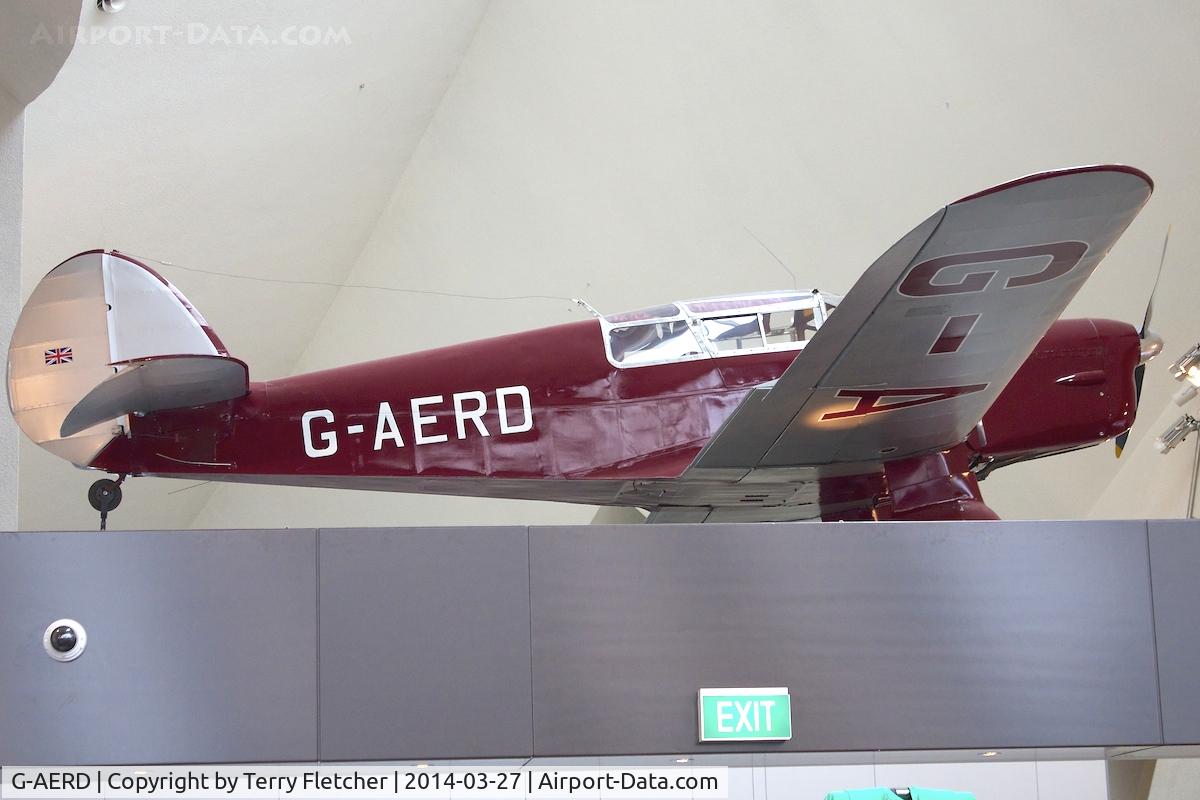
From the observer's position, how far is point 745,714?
123 inches

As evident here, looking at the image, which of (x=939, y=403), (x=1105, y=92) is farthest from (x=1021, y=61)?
(x=939, y=403)

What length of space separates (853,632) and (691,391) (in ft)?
4.67

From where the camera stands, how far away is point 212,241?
5.82 metres

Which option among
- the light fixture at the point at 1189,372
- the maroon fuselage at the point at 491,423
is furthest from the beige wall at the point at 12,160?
the light fixture at the point at 1189,372

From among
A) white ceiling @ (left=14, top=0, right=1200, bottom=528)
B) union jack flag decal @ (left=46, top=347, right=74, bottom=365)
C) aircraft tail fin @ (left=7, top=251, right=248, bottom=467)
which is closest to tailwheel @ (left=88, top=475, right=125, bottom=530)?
aircraft tail fin @ (left=7, top=251, right=248, bottom=467)

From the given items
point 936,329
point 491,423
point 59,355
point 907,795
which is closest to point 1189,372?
point 936,329

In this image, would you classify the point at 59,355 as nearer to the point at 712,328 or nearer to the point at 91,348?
the point at 91,348

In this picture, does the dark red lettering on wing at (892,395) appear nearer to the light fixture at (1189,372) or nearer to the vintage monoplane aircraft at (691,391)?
the vintage monoplane aircraft at (691,391)

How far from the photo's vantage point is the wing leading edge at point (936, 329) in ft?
10.4

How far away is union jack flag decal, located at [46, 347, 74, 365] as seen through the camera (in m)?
3.67

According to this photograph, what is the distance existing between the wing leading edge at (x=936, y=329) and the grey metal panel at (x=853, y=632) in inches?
25.7

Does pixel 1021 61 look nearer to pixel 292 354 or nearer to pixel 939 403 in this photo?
pixel 939 403

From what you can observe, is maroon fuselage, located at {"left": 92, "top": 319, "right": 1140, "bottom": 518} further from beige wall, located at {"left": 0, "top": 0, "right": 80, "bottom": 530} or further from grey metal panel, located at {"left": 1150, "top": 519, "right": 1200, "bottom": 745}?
grey metal panel, located at {"left": 1150, "top": 519, "right": 1200, "bottom": 745}

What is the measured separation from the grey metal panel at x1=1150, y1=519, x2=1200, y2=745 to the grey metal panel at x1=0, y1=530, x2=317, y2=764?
92.4 inches
